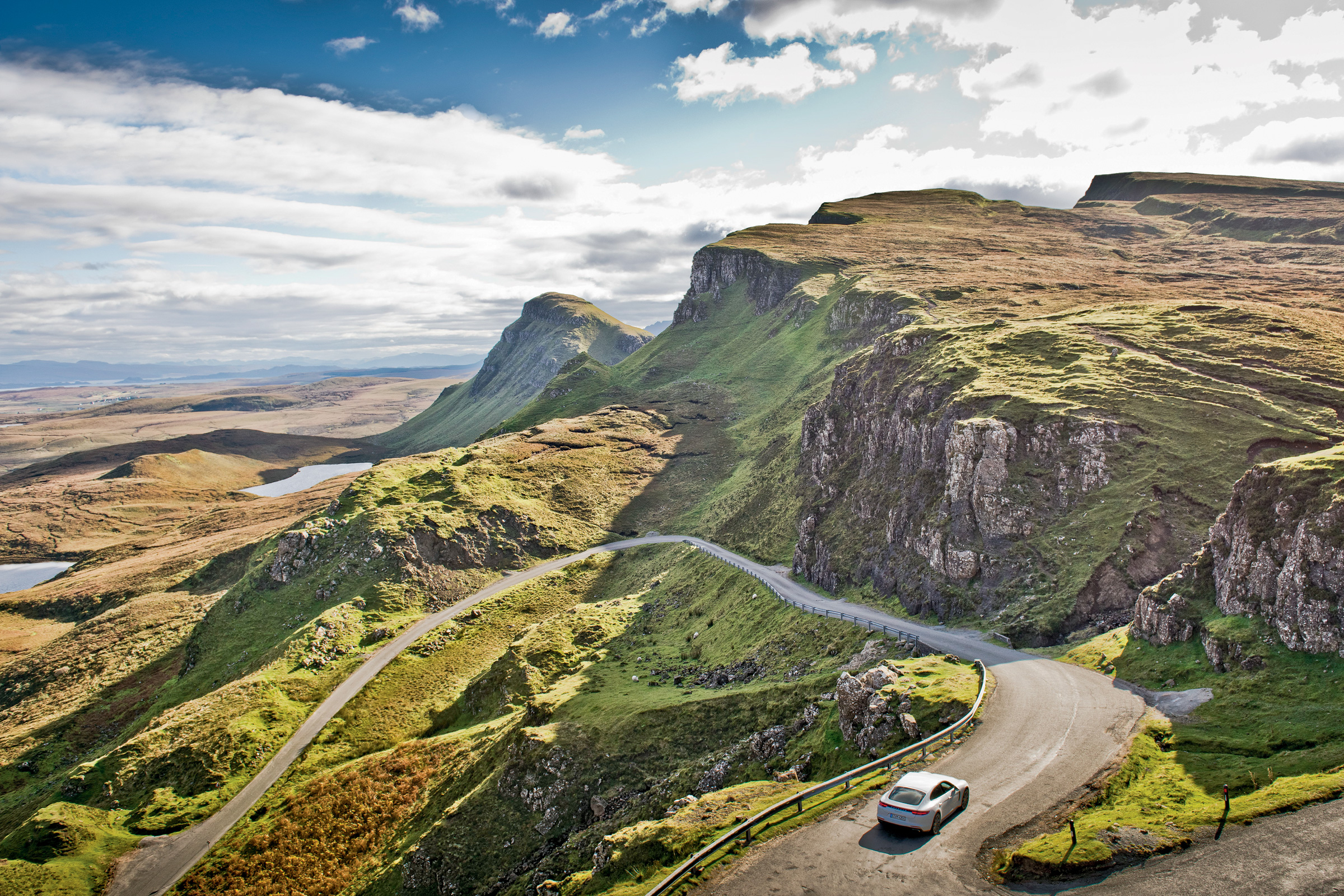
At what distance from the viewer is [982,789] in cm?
2264

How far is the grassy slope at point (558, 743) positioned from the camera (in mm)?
34250

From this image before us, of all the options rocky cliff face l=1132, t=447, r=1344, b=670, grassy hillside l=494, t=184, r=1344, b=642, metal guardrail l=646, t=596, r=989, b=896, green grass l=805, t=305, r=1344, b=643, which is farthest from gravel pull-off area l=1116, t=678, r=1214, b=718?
grassy hillside l=494, t=184, r=1344, b=642

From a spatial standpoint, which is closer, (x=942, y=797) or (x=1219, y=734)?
(x=942, y=797)

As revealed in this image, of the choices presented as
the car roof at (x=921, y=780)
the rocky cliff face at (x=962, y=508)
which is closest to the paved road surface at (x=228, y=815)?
the rocky cliff face at (x=962, y=508)

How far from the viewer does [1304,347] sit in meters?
68.5

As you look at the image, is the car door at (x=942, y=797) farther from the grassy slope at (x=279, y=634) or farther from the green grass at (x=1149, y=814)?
the grassy slope at (x=279, y=634)

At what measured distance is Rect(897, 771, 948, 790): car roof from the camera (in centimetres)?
2081

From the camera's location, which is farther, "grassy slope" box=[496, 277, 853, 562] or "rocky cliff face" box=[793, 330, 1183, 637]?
"grassy slope" box=[496, 277, 853, 562]

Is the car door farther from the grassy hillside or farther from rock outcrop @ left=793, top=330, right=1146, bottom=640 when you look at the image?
rock outcrop @ left=793, top=330, right=1146, bottom=640

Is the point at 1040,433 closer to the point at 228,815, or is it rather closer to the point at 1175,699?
the point at 1175,699

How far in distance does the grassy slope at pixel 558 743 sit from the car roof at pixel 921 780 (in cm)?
747

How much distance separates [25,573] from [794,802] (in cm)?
24044

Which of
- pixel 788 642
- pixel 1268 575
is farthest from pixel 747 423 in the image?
pixel 1268 575

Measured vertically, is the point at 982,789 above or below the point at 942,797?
below
